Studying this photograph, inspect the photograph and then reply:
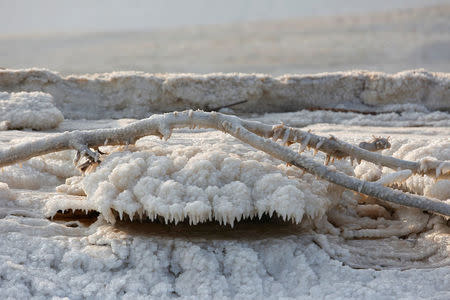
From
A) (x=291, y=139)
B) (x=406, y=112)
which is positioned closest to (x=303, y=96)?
(x=406, y=112)

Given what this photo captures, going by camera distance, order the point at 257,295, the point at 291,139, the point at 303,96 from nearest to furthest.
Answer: the point at 257,295 → the point at 291,139 → the point at 303,96

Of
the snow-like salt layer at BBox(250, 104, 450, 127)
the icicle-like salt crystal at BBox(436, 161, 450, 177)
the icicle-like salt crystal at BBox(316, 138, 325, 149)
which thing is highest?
the icicle-like salt crystal at BBox(316, 138, 325, 149)

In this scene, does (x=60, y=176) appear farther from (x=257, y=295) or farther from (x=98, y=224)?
(x=257, y=295)

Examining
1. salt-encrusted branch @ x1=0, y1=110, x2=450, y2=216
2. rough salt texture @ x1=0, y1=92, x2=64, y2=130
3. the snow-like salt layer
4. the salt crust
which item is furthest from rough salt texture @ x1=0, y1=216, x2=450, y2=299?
the snow-like salt layer

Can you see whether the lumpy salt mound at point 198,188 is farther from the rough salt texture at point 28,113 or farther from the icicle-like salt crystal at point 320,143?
the rough salt texture at point 28,113

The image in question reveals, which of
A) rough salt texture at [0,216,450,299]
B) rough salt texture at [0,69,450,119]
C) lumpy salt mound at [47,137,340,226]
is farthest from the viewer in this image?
rough salt texture at [0,69,450,119]

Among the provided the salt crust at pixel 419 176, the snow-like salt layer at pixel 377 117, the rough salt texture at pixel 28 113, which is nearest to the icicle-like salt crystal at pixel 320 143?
the salt crust at pixel 419 176

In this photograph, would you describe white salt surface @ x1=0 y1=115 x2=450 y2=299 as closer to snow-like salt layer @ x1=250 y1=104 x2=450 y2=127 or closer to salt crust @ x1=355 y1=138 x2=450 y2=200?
salt crust @ x1=355 y1=138 x2=450 y2=200

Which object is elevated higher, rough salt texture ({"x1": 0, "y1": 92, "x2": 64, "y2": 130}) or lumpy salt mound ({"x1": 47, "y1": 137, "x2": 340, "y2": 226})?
lumpy salt mound ({"x1": 47, "y1": 137, "x2": 340, "y2": 226})
